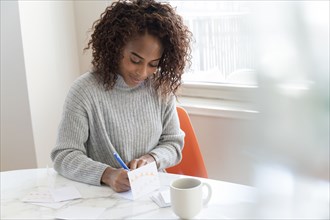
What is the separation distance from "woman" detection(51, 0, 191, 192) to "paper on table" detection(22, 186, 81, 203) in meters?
0.07

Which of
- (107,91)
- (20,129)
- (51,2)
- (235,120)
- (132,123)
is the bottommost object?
(20,129)

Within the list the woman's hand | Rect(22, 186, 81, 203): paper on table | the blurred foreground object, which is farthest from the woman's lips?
the blurred foreground object

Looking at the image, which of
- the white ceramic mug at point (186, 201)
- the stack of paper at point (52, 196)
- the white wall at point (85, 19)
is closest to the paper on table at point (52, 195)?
the stack of paper at point (52, 196)

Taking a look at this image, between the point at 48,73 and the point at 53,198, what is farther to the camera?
the point at 48,73

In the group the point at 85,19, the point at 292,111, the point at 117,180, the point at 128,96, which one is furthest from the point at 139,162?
the point at 85,19

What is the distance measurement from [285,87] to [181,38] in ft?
3.91

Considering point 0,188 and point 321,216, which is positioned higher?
point 321,216

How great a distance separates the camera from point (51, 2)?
236cm

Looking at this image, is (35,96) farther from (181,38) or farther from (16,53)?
(181,38)

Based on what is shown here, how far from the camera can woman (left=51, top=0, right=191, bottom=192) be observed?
4.49 ft

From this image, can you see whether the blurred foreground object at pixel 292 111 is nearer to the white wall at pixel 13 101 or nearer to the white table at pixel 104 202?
the white table at pixel 104 202

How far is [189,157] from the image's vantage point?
1649mm

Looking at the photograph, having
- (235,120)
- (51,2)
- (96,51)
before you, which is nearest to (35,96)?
(51,2)

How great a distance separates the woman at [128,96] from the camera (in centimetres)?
137
